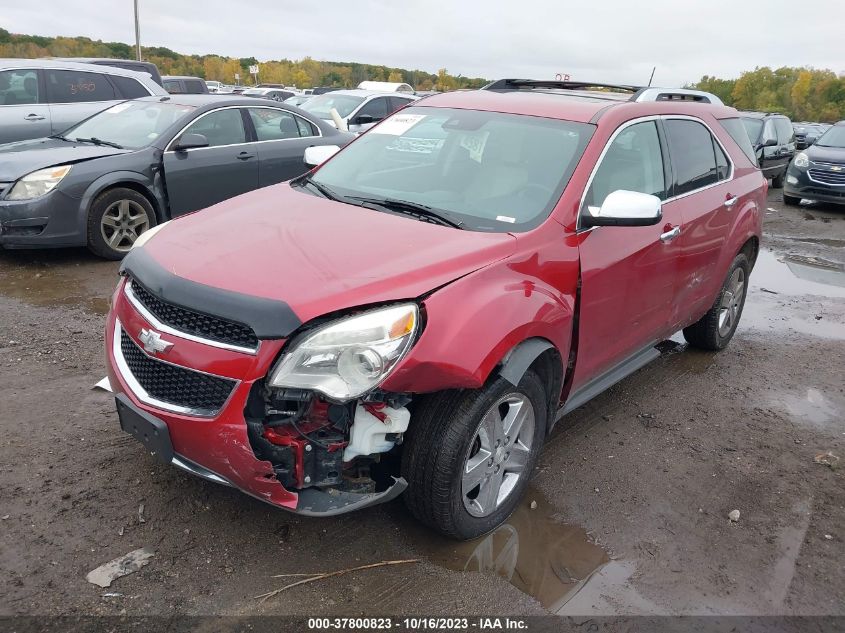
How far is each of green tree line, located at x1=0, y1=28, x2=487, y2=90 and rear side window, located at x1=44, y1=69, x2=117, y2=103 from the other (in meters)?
52.4

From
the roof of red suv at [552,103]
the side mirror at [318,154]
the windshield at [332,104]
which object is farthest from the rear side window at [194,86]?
the roof of red suv at [552,103]

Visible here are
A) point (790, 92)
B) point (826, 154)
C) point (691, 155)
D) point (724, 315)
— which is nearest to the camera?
point (691, 155)

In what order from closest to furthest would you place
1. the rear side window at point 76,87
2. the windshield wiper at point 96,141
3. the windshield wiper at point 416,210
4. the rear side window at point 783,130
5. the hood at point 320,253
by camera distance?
1. the hood at point 320,253
2. the windshield wiper at point 416,210
3. the windshield wiper at point 96,141
4. the rear side window at point 76,87
5. the rear side window at point 783,130

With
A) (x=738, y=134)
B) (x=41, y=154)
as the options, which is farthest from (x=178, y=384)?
(x=41, y=154)

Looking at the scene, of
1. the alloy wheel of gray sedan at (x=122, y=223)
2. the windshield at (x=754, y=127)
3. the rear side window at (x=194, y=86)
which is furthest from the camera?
the rear side window at (x=194, y=86)

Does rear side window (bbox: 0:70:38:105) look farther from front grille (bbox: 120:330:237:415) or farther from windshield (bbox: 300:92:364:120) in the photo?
front grille (bbox: 120:330:237:415)

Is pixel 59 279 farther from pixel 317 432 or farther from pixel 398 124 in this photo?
pixel 317 432

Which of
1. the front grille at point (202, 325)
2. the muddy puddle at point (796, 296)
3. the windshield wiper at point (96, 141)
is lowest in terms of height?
the muddy puddle at point (796, 296)

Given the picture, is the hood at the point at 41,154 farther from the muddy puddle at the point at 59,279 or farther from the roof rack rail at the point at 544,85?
the roof rack rail at the point at 544,85

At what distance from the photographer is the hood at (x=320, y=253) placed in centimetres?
250

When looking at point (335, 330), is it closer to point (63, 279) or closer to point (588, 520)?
point (588, 520)

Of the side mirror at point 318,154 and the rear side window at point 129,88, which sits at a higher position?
the rear side window at point 129,88

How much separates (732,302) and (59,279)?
18.8 feet

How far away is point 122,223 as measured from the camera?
264 inches
